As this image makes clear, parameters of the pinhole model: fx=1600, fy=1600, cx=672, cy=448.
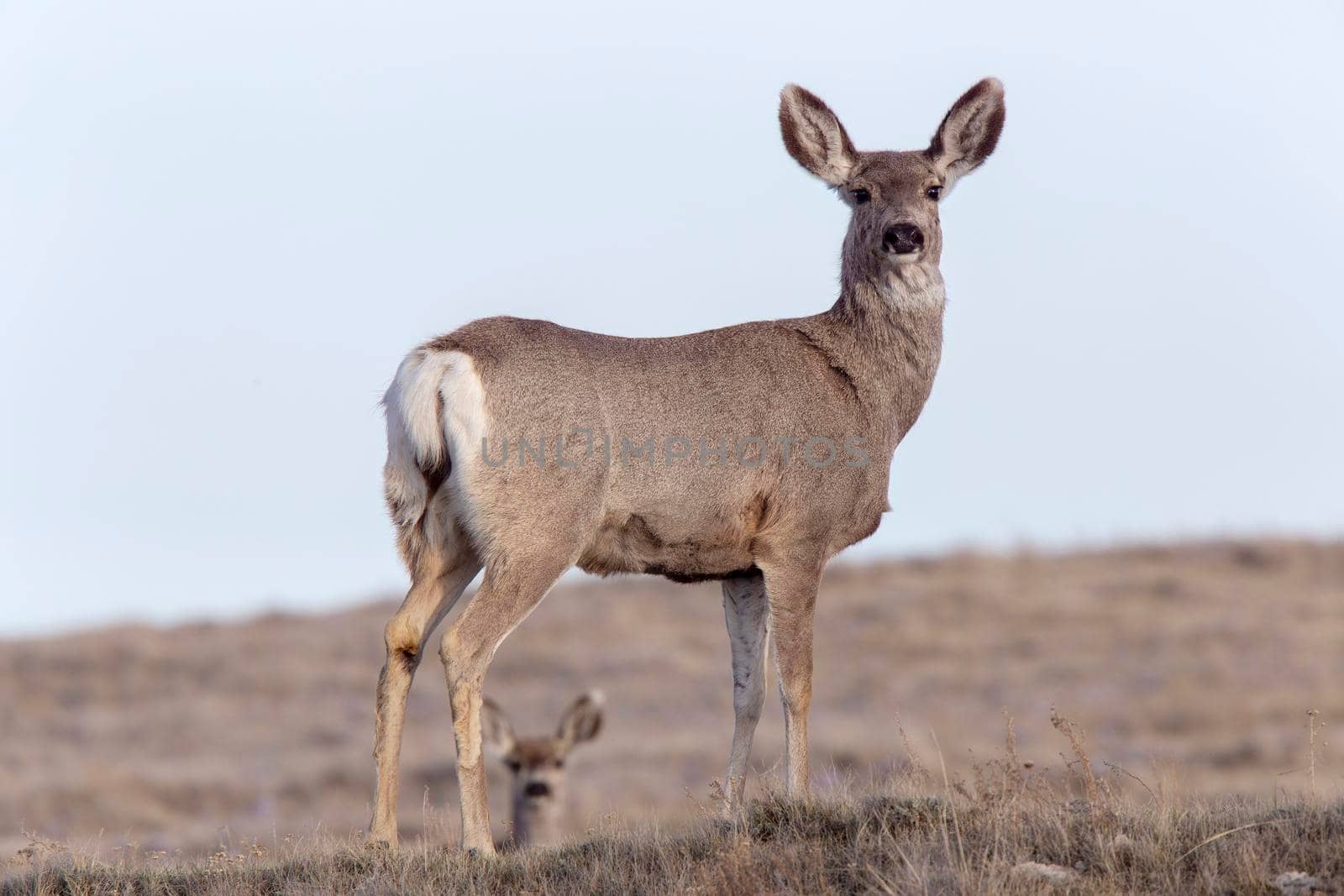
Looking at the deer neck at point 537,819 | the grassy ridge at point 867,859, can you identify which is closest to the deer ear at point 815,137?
the grassy ridge at point 867,859

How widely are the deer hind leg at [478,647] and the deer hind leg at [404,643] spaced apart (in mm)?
270

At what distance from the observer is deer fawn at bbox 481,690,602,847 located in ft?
42.9

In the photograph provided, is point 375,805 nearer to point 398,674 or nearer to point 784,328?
point 398,674

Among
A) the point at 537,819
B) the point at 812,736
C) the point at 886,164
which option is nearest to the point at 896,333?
the point at 886,164

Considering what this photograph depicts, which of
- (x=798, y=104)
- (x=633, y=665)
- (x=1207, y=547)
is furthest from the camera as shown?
(x=1207, y=547)

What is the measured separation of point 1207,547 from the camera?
3412cm

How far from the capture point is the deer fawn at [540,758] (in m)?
13.1

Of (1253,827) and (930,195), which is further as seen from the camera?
(930,195)

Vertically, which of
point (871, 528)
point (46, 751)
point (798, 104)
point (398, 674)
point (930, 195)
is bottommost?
point (46, 751)

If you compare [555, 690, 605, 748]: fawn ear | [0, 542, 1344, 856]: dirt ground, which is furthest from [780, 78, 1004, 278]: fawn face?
[0, 542, 1344, 856]: dirt ground

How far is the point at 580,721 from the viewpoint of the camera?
1411 cm

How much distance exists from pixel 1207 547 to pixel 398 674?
29752mm

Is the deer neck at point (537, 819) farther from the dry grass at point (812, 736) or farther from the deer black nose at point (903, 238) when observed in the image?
the deer black nose at point (903, 238)

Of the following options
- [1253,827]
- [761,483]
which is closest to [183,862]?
[761,483]
